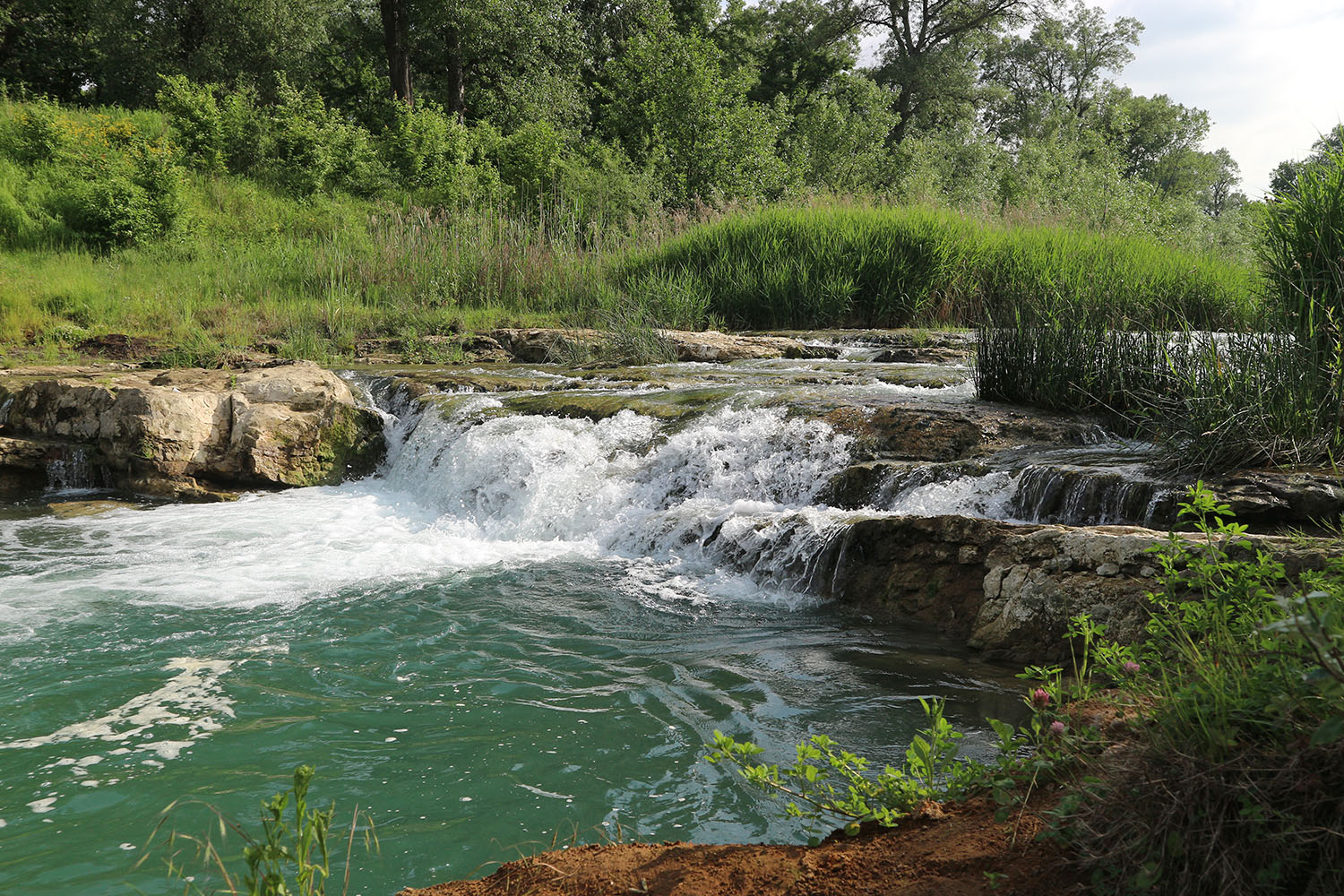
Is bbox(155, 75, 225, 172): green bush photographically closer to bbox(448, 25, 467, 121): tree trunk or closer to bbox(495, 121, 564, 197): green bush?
bbox(495, 121, 564, 197): green bush

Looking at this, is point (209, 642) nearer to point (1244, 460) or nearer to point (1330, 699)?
point (1330, 699)

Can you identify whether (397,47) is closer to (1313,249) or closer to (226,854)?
(1313,249)

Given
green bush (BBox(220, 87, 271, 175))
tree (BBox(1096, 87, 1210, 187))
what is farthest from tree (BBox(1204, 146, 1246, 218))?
green bush (BBox(220, 87, 271, 175))

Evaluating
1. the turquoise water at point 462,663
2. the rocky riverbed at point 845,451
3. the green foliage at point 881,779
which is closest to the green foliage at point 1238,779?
the green foliage at point 881,779

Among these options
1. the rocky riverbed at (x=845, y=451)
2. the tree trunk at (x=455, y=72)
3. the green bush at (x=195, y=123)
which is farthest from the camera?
the tree trunk at (x=455, y=72)

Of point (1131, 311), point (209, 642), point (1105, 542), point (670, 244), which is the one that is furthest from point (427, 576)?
point (670, 244)

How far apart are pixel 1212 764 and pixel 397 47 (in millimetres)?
28701

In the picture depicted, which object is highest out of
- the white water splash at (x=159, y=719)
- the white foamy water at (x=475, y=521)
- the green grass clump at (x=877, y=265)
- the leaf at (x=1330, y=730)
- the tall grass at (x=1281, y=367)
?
the green grass clump at (x=877, y=265)

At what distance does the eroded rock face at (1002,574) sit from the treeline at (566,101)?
1131 centimetres

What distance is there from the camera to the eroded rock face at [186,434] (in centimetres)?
838

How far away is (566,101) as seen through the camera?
27672mm

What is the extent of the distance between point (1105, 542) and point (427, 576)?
153 inches

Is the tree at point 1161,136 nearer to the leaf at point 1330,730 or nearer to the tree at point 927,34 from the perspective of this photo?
the tree at point 927,34

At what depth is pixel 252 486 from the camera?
8.60m
